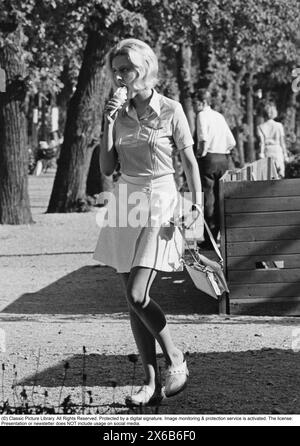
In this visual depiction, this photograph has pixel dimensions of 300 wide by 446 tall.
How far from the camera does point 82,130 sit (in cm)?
2217

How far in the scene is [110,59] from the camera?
6.38 meters

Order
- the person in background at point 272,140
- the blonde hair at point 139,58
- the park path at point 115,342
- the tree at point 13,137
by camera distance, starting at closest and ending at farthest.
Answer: the blonde hair at point 139,58, the park path at point 115,342, the person in background at point 272,140, the tree at point 13,137

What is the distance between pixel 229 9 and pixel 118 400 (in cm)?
1827

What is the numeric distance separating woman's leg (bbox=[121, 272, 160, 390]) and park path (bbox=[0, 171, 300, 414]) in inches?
6.6

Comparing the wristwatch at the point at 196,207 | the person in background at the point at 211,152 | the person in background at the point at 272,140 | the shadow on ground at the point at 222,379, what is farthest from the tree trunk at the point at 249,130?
the wristwatch at the point at 196,207

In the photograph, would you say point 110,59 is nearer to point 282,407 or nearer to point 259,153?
point 282,407

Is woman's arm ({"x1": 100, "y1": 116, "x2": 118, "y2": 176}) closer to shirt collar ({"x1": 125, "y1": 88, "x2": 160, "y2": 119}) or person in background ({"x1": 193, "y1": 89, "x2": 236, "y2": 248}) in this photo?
shirt collar ({"x1": 125, "y1": 88, "x2": 160, "y2": 119})

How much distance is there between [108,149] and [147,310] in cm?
85

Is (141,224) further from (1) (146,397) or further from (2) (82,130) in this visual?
(2) (82,130)

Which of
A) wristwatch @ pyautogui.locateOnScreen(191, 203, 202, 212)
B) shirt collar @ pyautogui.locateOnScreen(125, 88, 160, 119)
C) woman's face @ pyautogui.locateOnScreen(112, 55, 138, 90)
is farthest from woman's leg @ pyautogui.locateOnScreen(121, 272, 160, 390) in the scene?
woman's face @ pyautogui.locateOnScreen(112, 55, 138, 90)

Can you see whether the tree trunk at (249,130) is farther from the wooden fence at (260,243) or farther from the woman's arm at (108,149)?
the woman's arm at (108,149)

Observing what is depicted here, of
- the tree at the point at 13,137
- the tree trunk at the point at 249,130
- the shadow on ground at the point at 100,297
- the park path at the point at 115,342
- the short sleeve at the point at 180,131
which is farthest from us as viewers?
the tree trunk at the point at 249,130

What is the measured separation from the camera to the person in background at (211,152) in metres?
14.9

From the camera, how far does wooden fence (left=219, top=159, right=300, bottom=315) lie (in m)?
10.1
